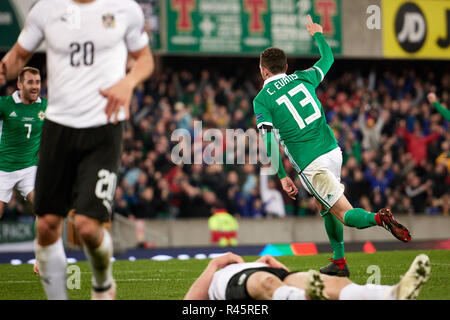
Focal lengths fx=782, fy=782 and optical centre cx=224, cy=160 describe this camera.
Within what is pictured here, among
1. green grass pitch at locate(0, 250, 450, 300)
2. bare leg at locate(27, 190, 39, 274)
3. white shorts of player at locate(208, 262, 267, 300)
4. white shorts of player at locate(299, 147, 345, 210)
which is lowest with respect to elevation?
green grass pitch at locate(0, 250, 450, 300)

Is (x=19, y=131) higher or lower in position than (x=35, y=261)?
higher

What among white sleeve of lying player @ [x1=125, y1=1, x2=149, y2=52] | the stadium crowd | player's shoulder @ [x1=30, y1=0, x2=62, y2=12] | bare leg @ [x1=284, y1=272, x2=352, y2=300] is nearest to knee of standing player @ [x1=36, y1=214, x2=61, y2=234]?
white sleeve of lying player @ [x1=125, y1=1, x2=149, y2=52]

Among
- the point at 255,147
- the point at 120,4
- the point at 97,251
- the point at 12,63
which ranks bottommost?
the point at 255,147

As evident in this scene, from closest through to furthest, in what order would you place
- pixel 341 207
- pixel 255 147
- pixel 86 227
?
pixel 86 227 → pixel 341 207 → pixel 255 147

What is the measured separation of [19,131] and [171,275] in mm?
2920

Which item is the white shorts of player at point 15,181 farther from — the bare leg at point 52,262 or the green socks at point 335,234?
the bare leg at point 52,262

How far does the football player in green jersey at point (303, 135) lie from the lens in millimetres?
8273

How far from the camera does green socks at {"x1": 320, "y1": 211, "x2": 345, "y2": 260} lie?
8594 millimetres

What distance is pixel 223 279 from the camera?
5969mm

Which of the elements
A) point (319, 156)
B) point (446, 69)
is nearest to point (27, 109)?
point (319, 156)

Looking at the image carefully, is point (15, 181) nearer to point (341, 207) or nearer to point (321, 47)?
point (321, 47)

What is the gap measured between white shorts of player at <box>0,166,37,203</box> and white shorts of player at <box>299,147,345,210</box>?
14.6 feet

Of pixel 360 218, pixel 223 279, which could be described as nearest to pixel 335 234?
pixel 360 218
